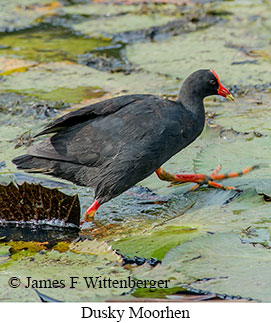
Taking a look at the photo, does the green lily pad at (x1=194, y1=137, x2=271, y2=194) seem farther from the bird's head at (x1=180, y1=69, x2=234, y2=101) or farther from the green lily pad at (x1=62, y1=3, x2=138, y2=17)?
the green lily pad at (x1=62, y1=3, x2=138, y2=17)

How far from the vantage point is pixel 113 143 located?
12.8 ft

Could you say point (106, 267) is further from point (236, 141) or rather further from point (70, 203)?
point (236, 141)

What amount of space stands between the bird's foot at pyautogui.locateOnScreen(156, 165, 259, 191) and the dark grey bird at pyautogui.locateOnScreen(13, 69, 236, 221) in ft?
0.11

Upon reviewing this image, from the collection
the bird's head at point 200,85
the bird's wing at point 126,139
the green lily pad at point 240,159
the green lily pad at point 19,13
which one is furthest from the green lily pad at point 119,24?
the bird's wing at point 126,139

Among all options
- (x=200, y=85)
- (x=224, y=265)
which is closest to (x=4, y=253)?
(x=224, y=265)

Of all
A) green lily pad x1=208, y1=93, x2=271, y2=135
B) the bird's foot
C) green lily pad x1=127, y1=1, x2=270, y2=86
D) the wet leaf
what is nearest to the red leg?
the wet leaf

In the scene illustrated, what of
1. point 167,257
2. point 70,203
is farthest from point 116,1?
point 167,257

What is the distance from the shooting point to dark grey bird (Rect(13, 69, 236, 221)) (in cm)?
384

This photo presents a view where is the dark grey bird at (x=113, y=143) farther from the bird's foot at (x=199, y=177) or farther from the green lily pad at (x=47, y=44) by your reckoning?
the green lily pad at (x=47, y=44)

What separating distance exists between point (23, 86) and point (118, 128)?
2370mm

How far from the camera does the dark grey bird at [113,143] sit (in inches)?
151

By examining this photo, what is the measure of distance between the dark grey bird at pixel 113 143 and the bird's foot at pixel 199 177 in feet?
0.11

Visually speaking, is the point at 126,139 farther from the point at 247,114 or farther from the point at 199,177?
the point at 247,114

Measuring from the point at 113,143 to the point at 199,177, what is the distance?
0.61m
